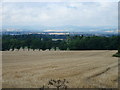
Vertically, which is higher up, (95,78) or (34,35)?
(34,35)

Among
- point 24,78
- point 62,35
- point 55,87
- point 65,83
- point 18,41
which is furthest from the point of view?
point 62,35

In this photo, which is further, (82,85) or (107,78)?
(107,78)

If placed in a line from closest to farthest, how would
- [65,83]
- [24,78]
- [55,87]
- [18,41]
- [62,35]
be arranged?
[55,87] → [65,83] → [24,78] → [18,41] → [62,35]

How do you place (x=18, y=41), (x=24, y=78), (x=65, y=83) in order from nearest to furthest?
(x=65, y=83) < (x=24, y=78) < (x=18, y=41)

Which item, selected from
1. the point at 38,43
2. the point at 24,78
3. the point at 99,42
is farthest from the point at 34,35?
the point at 24,78

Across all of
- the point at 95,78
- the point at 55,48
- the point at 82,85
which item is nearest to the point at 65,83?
the point at 82,85

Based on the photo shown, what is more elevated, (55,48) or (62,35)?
(62,35)

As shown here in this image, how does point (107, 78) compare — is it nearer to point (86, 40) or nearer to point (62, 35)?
point (86, 40)

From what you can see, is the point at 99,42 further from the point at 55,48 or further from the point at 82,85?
the point at 82,85

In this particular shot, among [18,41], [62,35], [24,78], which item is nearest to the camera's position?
[24,78]
